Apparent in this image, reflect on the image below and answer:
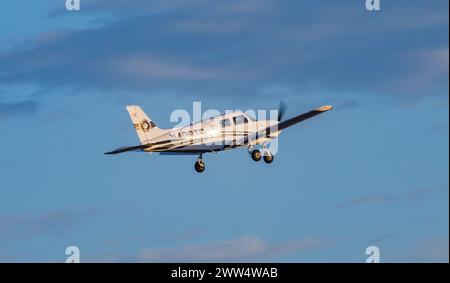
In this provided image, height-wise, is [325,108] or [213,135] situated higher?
[325,108]

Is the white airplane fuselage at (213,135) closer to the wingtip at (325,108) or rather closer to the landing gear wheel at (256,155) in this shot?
the landing gear wheel at (256,155)

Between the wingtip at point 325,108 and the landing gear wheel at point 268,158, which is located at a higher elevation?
the wingtip at point 325,108

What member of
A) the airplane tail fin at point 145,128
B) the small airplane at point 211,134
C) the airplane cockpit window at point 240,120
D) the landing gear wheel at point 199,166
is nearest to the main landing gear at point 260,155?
the small airplane at point 211,134

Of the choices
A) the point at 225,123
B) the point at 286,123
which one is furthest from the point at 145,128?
the point at 286,123

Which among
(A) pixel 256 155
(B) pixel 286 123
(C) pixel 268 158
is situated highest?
(B) pixel 286 123

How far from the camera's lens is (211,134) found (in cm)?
8638

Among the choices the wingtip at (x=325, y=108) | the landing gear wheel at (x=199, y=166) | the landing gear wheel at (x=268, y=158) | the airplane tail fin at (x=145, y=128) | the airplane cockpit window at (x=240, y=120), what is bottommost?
the landing gear wheel at (x=199, y=166)

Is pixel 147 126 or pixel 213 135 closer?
pixel 147 126

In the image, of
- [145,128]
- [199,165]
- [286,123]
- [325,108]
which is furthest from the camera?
[286,123]

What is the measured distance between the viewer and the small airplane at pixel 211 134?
3317 inches

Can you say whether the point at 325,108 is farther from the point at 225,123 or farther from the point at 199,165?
the point at 199,165
